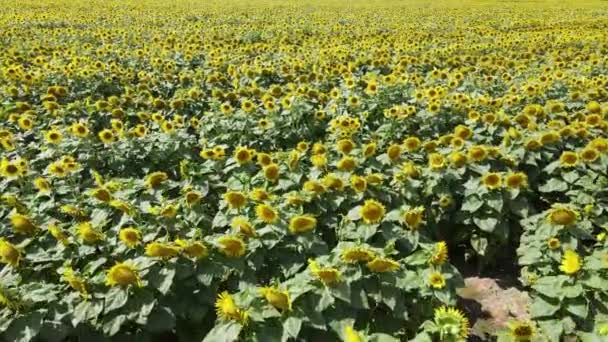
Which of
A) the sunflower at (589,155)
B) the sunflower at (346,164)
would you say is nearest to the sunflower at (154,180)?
the sunflower at (346,164)

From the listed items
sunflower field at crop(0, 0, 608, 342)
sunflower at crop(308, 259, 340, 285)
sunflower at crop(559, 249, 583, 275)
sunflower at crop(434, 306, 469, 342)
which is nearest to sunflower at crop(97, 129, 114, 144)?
sunflower field at crop(0, 0, 608, 342)

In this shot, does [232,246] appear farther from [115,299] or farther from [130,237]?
[115,299]

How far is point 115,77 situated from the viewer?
957cm

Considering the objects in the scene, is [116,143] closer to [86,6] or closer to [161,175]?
[161,175]

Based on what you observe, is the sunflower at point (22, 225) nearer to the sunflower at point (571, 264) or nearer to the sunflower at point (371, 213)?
the sunflower at point (371, 213)

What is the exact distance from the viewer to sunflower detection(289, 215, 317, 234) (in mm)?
3949

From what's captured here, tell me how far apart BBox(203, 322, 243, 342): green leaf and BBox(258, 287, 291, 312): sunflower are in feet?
0.78

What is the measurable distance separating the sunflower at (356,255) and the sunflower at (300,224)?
523mm

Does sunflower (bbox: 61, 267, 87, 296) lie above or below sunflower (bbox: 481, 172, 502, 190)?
below

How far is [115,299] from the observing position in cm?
334

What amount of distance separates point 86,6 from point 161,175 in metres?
25.2

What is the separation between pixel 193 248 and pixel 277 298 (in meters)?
0.79

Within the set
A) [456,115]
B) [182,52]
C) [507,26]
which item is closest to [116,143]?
[456,115]

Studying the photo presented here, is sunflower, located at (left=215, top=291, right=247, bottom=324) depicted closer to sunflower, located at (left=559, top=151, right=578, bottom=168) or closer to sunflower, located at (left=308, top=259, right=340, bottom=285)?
sunflower, located at (left=308, top=259, right=340, bottom=285)
